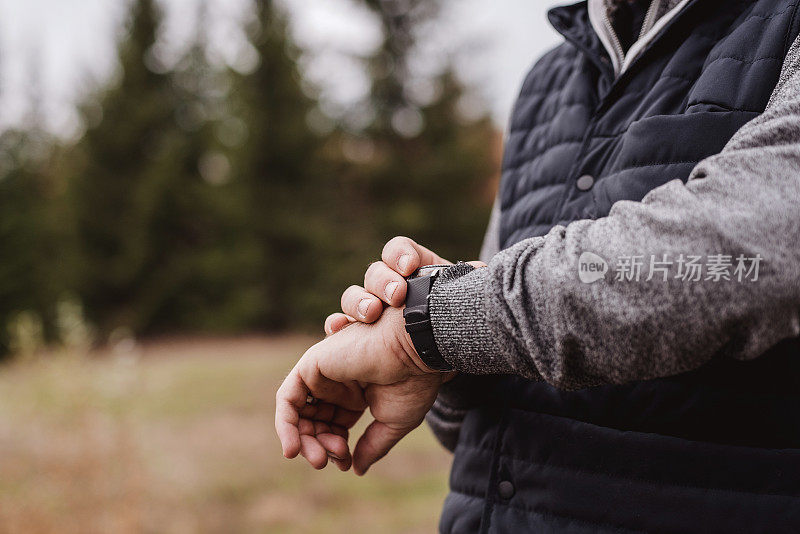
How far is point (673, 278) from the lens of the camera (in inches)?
30.7

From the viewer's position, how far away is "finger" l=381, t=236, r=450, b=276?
1139 mm

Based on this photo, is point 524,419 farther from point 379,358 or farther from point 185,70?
point 185,70

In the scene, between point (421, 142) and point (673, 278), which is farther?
point (421, 142)

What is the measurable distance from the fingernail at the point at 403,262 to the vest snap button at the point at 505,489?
46 cm

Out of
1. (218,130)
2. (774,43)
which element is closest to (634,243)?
(774,43)

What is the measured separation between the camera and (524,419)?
4.06ft

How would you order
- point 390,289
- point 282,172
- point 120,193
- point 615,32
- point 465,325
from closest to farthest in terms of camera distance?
point 465,325 < point 390,289 < point 615,32 < point 120,193 < point 282,172

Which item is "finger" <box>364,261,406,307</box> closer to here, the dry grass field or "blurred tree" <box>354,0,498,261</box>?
the dry grass field

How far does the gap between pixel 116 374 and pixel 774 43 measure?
4.17 meters

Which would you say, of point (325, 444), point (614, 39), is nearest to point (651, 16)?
point (614, 39)

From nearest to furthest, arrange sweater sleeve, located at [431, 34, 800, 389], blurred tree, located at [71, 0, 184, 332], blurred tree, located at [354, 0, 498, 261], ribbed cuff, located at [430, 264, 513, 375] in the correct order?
sweater sleeve, located at [431, 34, 800, 389]
ribbed cuff, located at [430, 264, 513, 375]
blurred tree, located at [71, 0, 184, 332]
blurred tree, located at [354, 0, 498, 261]

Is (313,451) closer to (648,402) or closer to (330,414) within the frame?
(330,414)

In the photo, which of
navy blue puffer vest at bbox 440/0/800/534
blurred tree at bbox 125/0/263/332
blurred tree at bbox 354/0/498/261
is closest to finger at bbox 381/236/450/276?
navy blue puffer vest at bbox 440/0/800/534

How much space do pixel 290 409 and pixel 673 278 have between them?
2.39 feet
